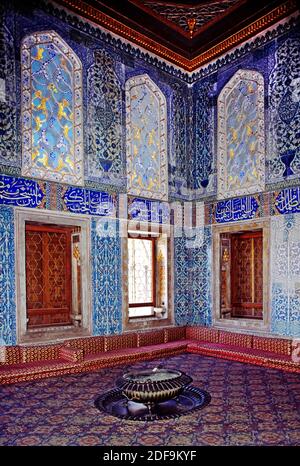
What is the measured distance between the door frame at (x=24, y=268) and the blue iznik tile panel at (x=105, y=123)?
0.84 m

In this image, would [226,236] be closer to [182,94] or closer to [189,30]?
[182,94]

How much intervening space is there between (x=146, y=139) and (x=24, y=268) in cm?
323

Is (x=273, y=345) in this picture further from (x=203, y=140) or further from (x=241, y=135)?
(x=203, y=140)

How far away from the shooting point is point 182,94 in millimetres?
7637

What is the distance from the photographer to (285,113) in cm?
611

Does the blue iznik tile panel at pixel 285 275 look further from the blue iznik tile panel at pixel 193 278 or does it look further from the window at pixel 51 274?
the window at pixel 51 274

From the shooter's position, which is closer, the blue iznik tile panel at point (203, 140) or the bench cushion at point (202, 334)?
the bench cushion at point (202, 334)

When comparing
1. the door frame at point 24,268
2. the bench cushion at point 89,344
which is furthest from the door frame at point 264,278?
the door frame at point 24,268

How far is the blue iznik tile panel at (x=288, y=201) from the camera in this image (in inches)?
230

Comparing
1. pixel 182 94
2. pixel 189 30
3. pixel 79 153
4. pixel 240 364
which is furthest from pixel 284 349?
pixel 189 30

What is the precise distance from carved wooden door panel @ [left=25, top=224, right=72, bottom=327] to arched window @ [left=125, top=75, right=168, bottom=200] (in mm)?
1559

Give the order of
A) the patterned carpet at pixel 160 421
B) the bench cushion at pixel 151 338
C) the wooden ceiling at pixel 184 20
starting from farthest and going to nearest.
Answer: the bench cushion at pixel 151 338
the wooden ceiling at pixel 184 20
the patterned carpet at pixel 160 421

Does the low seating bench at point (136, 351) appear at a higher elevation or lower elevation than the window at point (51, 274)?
lower
